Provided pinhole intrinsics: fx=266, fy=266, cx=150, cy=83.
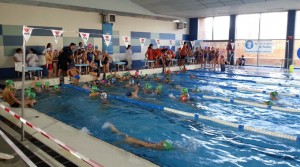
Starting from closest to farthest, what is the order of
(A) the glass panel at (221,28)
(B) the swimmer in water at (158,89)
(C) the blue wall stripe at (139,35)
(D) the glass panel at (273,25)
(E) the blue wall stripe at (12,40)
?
(B) the swimmer in water at (158,89) < (E) the blue wall stripe at (12,40) < (C) the blue wall stripe at (139,35) < (D) the glass panel at (273,25) < (A) the glass panel at (221,28)

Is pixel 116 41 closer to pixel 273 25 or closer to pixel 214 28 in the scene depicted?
pixel 214 28

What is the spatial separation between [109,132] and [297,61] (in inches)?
622

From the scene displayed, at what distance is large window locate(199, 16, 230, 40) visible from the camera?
63.4ft

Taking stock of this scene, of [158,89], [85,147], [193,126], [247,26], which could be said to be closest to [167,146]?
[85,147]

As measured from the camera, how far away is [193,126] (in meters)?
5.49

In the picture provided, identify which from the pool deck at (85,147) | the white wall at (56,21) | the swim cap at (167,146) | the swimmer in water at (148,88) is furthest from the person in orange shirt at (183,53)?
the swim cap at (167,146)

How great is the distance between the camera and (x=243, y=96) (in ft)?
28.0

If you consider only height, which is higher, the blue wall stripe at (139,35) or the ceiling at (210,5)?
the ceiling at (210,5)

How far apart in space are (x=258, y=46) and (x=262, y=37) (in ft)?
3.72

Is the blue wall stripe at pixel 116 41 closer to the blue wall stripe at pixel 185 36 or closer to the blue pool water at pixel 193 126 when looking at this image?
the blue wall stripe at pixel 185 36

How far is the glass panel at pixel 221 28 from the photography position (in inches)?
758

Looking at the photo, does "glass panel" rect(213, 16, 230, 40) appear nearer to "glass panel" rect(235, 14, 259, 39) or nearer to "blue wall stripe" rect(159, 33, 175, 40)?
"glass panel" rect(235, 14, 259, 39)

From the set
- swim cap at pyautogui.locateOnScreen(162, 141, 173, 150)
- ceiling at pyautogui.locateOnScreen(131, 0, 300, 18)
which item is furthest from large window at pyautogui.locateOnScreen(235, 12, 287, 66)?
swim cap at pyautogui.locateOnScreen(162, 141, 173, 150)

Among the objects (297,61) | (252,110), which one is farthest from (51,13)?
(297,61)
